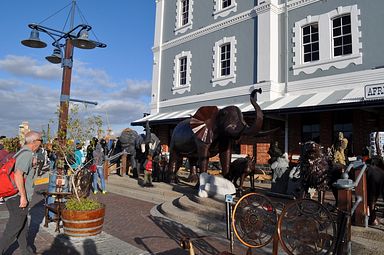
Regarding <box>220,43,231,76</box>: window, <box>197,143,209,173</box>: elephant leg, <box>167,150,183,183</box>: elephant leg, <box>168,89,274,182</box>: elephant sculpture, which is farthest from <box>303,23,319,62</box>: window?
<box>197,143,209,173</box>: elephant leg

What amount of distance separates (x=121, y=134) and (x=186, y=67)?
6272 mm

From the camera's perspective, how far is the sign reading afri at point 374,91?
10.1 metres

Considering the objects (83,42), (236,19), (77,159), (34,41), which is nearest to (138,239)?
(77,159)

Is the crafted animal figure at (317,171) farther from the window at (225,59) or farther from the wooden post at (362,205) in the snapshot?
the window at (225,59)

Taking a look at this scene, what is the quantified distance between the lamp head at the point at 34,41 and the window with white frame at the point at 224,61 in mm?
8710

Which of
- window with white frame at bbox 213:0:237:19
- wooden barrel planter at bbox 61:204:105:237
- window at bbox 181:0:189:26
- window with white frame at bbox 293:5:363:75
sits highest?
window at bbox 181:0:189:26

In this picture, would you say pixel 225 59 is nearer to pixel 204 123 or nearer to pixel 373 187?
pixel 204 123

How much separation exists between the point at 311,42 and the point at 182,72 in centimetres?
788

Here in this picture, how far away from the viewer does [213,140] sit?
8.94 m

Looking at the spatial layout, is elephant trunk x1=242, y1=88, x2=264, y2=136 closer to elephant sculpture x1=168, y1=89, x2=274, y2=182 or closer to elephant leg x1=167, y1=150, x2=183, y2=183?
elephant sculpture x1=168, y1=89, x2=274, y2=182

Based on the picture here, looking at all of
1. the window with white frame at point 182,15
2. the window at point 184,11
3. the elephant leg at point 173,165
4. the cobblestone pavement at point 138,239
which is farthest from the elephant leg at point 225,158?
the window at point 184,11

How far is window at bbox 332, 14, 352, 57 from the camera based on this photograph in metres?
12.6

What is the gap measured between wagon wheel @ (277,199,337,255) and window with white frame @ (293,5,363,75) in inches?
410

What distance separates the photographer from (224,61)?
668 inches
